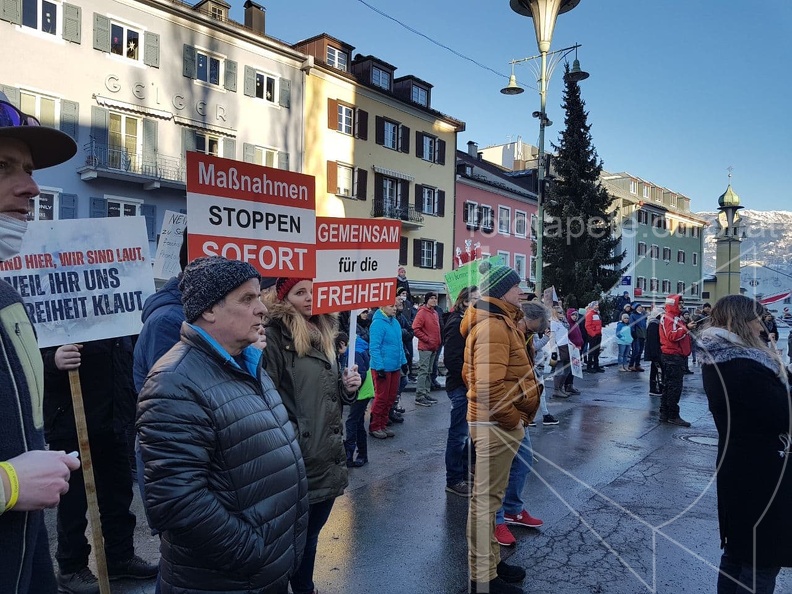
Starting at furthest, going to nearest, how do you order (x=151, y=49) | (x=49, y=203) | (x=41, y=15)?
(x=151, y=49) → (x=49, y=203) → (x=41, y=15)

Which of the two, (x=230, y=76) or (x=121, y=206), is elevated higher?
(x=230, y=76)

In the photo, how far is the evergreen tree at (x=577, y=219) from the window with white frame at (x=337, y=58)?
11.8 m

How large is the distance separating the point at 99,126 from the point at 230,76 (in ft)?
20.4

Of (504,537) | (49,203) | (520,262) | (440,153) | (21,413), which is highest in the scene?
(440,153)

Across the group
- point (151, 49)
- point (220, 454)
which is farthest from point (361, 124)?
point (220, 454)

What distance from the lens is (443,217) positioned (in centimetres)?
3431

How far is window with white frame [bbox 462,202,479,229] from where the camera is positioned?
36125mm

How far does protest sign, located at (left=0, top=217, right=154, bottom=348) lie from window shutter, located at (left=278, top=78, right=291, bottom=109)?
2415 cm

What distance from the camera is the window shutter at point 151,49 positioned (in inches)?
835

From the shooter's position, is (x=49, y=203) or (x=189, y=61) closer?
(x=49, y=203)

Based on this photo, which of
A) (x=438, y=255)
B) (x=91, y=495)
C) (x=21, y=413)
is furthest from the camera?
(x=438, y=255)

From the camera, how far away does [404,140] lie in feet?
105

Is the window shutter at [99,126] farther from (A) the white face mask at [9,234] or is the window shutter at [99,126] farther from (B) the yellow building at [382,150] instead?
(A) the white face mask at [9,234]

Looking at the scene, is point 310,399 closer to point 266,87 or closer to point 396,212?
point 266,87
